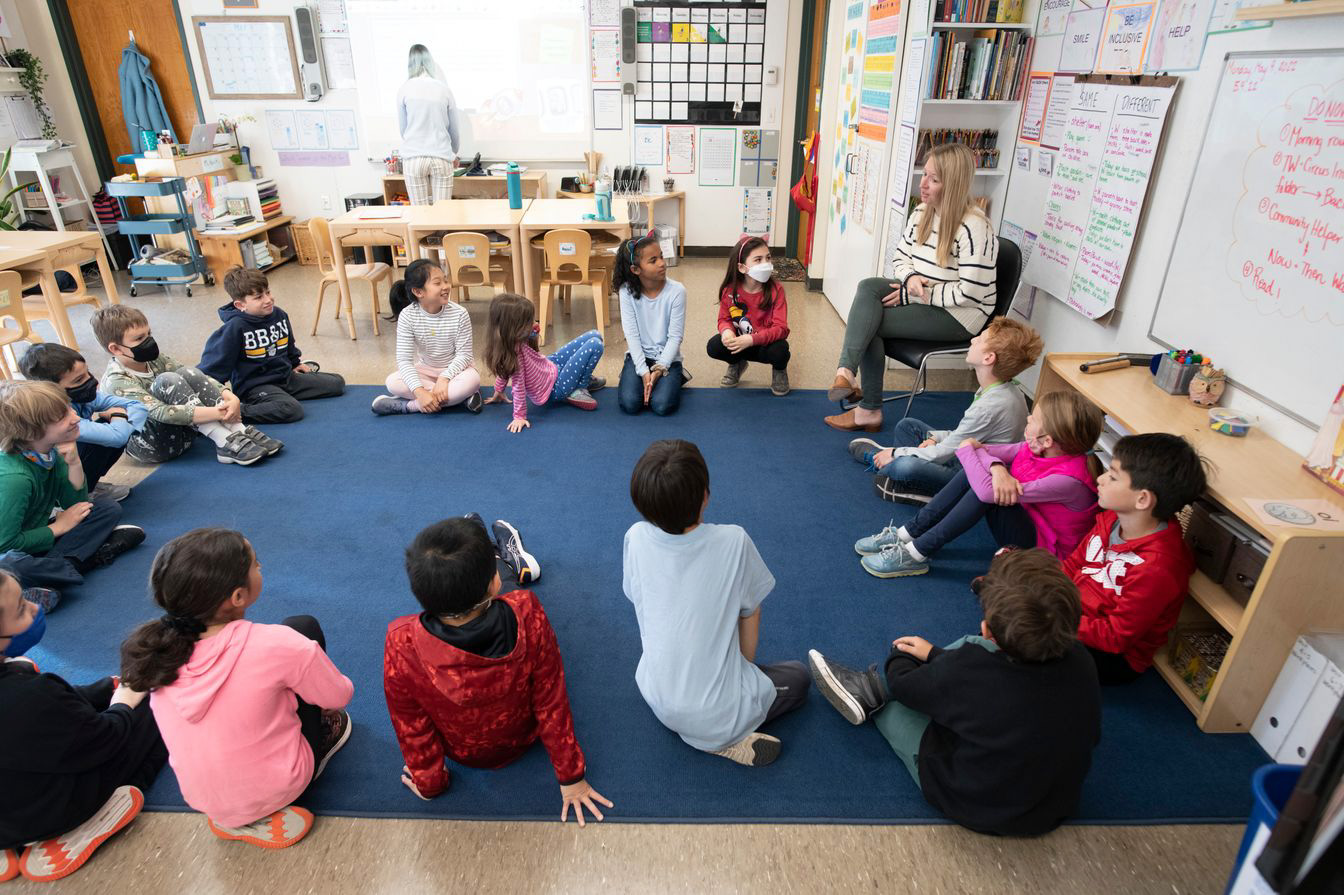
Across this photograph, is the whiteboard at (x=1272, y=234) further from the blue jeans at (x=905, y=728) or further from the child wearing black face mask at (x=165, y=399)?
the child wearing black face mask at (x=165, y=399)

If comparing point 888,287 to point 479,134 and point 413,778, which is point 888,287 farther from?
point 479,134

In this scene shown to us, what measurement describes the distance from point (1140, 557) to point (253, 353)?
149 inches

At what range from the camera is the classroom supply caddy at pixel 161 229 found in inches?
217

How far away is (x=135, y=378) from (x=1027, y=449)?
3514mm

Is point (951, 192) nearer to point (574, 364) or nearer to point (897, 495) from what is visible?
point (897, 495)

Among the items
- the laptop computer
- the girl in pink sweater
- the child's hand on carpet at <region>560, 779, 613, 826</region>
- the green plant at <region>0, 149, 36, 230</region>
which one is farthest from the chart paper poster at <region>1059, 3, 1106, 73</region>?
the green plant at <region>0, 149, 36, 230</region>

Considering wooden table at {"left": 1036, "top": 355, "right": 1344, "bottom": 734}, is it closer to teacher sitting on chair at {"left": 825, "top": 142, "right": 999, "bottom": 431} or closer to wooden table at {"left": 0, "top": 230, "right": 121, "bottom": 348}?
teacher sitting on chair at {"left": 825, "top": 142, "right": 999, "bottom": 431}

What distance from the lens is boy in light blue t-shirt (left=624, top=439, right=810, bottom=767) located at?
1603mm

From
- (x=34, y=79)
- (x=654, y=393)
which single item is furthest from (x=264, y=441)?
(x=34, y=79)

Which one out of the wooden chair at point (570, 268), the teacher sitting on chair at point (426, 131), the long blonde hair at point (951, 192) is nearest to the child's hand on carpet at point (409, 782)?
the long blonde hair at point (951, 192)

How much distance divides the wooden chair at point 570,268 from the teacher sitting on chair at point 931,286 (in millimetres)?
1771

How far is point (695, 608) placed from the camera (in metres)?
1.64

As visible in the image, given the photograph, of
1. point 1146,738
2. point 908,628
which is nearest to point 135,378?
point 908,628

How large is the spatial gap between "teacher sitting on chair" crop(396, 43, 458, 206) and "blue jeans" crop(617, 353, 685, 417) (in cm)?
297
